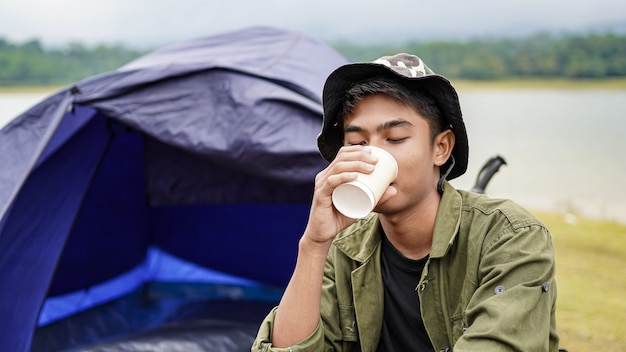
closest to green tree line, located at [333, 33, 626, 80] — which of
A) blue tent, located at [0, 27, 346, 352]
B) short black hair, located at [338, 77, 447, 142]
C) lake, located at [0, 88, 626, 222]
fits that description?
lake, located at [0, 88, 626, 222]

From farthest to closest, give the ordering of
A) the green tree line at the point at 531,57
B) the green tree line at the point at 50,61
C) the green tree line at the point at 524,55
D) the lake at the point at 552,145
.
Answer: the green tree line at the point at 531,57, the green tree line at the point at 524,55, the lake at the point at 552,145, the green tree line at the point at 50,61

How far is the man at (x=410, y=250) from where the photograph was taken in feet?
4.55

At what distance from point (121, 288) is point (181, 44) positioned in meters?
1.42

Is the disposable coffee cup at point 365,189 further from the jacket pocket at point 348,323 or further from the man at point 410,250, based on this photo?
the jacket pocket at point 348,323

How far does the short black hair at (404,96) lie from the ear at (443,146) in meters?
0.02

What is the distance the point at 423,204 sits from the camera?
1.62m

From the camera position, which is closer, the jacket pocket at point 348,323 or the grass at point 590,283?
the jacket pocket at point 348,323

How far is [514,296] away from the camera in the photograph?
136cm

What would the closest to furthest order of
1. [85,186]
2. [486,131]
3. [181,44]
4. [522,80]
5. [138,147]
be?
1. [85,186]
2. [181,44]
3. [138,147]
4. [486,131]
5. [522,80]

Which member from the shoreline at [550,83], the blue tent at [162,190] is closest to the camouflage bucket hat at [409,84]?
the blue tent at [162,190]

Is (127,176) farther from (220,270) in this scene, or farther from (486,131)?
(486,131)

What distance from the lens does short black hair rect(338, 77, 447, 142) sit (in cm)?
155

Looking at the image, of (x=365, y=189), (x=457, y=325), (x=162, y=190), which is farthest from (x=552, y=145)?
(x=365, y=189)


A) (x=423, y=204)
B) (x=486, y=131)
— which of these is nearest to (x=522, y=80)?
(x=486, y=131)
